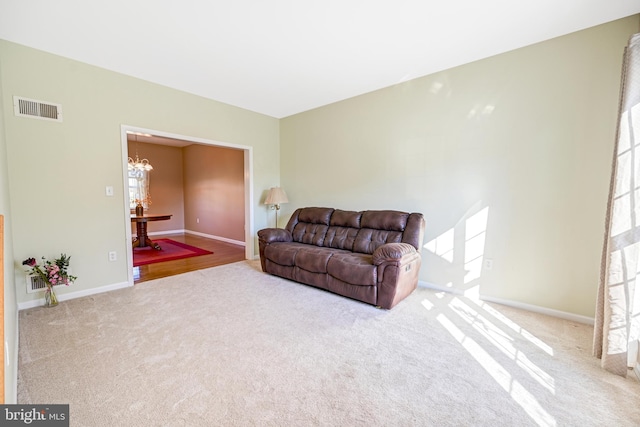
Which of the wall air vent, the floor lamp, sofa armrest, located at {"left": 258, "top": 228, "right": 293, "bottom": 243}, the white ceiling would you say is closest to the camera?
the white ceiling

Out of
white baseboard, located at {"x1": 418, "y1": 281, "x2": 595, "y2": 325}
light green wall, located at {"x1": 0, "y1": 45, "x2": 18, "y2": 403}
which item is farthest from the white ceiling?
white baseboard, located at {"x1": 418, "y1": 281, "x2": 595, "y2": 325}

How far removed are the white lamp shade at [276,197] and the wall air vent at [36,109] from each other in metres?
2.75

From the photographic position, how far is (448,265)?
10.8 ft

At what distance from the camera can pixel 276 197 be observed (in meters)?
4.68

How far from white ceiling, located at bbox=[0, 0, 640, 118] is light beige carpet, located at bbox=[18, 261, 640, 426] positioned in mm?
2681

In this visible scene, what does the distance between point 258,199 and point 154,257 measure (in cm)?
218

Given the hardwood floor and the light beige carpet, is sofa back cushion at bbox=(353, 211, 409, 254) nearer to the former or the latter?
the light beige carpet

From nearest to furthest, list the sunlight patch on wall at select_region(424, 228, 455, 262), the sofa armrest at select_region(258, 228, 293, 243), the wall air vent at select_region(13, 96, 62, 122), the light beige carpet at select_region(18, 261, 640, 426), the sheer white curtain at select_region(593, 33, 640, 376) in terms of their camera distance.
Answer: the light beige carpet at select_region(18, 261, 640, 426) < the sheer white curtain at select_region(593, 33, 640, 376) < the wall air vent at select_region(13, 96, 62, 122) < the sunlight patch on wall at select_region(424, 228, 455, 262) < the sofa armrest at select_region(258, 228, 293, 243)

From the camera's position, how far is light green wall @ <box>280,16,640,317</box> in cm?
245

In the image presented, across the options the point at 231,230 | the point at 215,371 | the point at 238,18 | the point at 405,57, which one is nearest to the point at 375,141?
the point at 405,57

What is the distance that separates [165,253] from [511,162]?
18.9 feet

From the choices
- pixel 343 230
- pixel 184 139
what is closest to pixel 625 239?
pixel 343 230

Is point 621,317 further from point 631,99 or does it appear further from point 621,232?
point 631,99

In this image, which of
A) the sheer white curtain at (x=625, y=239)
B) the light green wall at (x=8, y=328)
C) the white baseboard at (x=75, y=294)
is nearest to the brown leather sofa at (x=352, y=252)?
the sheer white curtain at (x=625, y=239)
